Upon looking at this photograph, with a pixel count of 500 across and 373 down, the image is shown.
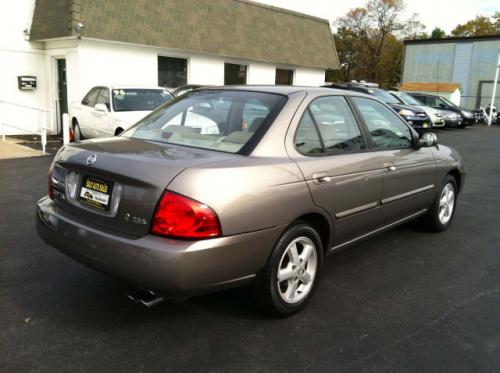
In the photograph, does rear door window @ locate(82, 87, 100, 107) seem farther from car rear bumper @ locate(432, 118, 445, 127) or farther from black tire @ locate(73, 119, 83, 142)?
car rear bumper @ locate(432, 118, 445, 127)

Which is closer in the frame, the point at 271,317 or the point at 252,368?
the point at 252,368

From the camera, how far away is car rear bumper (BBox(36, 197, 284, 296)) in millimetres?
2633

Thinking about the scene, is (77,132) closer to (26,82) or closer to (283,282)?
(26,82)

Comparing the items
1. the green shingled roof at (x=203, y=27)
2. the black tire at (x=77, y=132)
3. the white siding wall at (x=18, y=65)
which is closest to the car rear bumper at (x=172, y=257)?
the black tire at (x=77, y=132)

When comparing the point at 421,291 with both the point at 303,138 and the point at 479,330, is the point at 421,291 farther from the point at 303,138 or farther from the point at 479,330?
the point at 303,138

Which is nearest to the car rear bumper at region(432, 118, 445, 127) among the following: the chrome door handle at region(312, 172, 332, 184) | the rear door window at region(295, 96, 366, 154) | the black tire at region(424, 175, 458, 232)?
the black tire at region(424, 175, 458, 232)

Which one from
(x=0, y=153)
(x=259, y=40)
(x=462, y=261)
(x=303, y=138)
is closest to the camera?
(x=303, y=138)

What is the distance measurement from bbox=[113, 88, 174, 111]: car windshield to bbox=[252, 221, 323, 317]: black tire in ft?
24.8

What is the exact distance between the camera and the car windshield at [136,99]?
33.1 feet

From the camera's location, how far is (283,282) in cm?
331

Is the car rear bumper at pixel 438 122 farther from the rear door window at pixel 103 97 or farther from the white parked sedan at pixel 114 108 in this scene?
the rear door window at pixel 103 97

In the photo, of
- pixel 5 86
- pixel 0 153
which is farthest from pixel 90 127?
pixel 5 86

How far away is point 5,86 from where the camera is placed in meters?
13.3

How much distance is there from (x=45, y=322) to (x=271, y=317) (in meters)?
1.54
